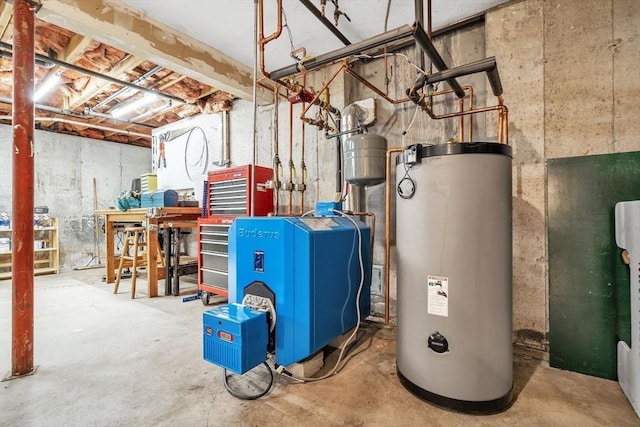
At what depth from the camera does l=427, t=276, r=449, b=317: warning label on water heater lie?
131cm

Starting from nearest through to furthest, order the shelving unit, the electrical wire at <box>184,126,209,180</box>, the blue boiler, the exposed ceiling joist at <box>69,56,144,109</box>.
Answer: the blue boiler < the exposed ceiling joist at <box>69,56,144,109</box> < the electrical wire at <box>184,126,209,180</box> < the shelving unit

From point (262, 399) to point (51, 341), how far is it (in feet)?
5.78

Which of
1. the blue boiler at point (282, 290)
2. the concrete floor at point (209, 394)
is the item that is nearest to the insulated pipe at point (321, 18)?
the blue boiler at point (282, 290)

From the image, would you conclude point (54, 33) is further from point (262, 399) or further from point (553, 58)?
point (553, 58)

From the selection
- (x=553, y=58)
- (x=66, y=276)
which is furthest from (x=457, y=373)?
(x=66, y=276)

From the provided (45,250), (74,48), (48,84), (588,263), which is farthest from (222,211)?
(45,250)

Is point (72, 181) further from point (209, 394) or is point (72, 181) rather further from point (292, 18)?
point (209, 394)

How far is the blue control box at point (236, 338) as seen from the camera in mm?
1336

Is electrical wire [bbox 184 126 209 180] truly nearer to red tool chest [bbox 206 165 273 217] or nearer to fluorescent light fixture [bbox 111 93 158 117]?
fluorescent light fixture [bbox 111 93 158 117]

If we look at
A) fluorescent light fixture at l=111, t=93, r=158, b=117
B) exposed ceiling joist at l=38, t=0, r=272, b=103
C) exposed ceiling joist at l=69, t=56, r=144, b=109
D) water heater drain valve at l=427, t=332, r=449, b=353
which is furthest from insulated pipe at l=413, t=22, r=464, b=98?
fluorescent light fixture at l=111, t=93, r=158, b=117

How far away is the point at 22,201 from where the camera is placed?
1617mm

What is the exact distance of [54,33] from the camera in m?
2.68

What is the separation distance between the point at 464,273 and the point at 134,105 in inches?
181

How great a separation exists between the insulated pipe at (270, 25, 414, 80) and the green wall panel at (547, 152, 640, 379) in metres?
1.20
